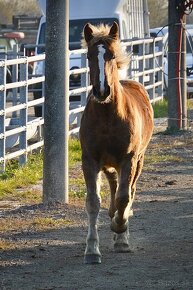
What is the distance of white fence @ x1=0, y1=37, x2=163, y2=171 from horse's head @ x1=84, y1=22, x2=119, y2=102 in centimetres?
555

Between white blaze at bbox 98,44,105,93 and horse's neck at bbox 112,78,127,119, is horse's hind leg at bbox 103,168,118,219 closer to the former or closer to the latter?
horse's neck at bbox 112,78,127,119

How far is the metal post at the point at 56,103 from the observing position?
1152cm

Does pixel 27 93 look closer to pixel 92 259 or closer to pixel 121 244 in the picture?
pixel 121 244

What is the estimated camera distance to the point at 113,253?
9.21 metres

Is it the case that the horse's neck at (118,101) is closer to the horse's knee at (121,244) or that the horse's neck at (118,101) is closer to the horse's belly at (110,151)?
the horse's belly at (110,151)

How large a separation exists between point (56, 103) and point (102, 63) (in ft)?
10.6

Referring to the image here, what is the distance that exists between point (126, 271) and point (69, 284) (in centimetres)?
64

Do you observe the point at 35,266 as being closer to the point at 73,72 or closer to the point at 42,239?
the point at 42,239

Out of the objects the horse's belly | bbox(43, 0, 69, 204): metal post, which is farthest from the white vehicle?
the horse's belly

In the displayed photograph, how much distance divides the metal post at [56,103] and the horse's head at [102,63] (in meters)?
2.74

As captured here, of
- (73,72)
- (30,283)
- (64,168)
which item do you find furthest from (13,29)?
(30,283)

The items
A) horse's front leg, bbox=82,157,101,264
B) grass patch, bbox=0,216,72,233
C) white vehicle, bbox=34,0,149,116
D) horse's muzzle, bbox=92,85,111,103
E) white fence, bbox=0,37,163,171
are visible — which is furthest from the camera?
white vehicle, bbox=34,0,149,116

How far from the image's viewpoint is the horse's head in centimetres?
830

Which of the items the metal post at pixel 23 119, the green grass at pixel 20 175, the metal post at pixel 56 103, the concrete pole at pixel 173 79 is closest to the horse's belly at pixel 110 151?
the metal post at pixel 56 103
